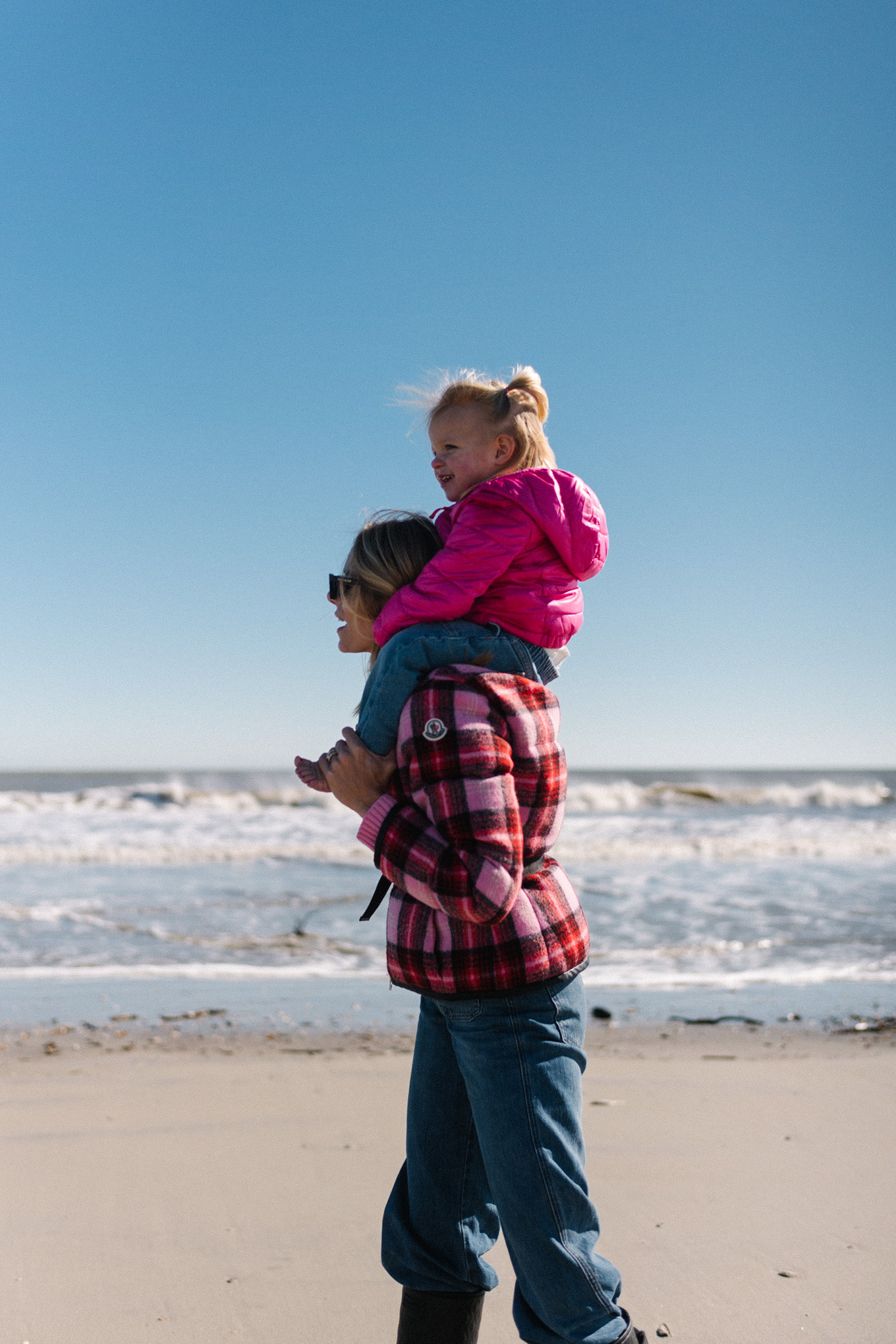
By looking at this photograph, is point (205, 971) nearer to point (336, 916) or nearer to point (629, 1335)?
point (336, 916)

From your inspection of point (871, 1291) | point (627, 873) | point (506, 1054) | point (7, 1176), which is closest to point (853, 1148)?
point (871, 1291)

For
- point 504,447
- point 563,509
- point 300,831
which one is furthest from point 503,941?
point 300,831

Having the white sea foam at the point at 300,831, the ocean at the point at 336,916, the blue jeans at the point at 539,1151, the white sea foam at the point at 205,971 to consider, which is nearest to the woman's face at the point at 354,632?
the blue jeans at the point at 539,1151

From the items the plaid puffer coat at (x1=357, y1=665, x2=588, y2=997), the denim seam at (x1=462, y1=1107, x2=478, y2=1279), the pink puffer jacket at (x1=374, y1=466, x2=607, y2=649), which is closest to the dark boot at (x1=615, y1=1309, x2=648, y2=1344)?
the denim seam at (x1=462, y1=1107, x2=478, y2=1279)

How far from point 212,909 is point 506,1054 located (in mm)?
7370

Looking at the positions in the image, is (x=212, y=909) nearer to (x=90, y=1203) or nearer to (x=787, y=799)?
(x=90, y=1203)

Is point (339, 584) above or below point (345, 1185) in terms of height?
above

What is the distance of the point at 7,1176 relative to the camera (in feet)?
10.4

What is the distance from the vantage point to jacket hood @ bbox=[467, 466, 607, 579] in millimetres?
1674

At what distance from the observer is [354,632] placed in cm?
183

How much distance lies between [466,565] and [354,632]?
0.31 metres

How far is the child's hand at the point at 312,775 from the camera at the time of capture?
172cm

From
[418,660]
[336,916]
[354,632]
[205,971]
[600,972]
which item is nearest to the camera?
[418,660]

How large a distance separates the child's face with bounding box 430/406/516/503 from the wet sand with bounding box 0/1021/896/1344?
79.9 inches
